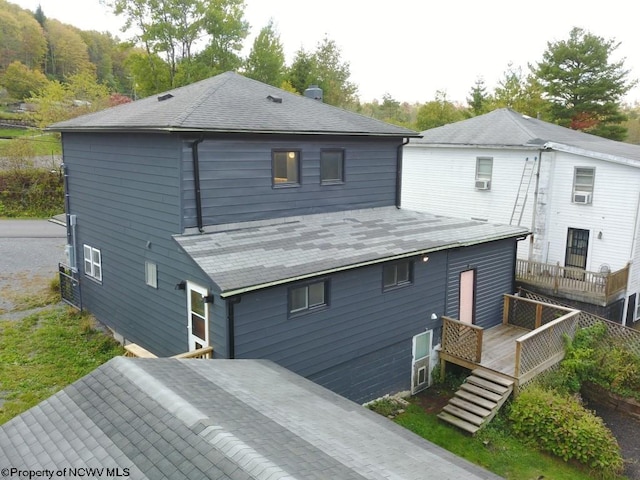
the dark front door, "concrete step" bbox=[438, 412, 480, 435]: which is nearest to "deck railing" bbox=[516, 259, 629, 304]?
the dark front door

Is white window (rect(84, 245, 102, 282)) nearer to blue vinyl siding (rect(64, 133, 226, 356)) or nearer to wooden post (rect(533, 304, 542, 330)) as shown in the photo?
blue vinyl siding (rect(64, 133, 226, 356))

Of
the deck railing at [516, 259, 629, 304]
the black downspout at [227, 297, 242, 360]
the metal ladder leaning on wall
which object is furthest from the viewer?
the metal ladder leaning on wall

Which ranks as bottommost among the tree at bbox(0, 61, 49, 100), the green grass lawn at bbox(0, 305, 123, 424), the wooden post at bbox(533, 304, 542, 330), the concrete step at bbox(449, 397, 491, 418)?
the concrete step at bbox(449, 397, 491, 418)

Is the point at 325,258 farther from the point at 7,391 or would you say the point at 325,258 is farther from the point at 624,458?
the point at 624,458

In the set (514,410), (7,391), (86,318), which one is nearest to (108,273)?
(86,318)

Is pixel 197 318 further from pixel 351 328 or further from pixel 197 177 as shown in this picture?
pixel 351 328

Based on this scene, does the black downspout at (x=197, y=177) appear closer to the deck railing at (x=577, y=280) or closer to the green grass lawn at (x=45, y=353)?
the green grass lawn at (x=45, y=353)

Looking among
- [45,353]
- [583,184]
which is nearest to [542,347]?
[583,184]

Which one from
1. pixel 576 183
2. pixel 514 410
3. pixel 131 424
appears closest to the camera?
pixel 131 424
